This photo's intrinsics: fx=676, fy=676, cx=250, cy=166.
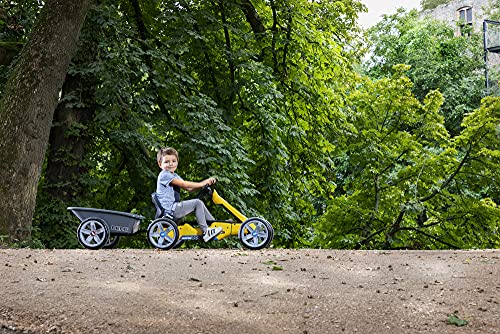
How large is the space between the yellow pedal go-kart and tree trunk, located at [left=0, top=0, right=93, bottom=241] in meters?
2.17

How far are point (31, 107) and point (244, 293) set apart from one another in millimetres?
5149

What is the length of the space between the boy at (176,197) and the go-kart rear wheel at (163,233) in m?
0.14

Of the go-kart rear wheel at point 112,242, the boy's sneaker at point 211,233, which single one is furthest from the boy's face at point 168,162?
the go-kart rear wheel at point 112,242

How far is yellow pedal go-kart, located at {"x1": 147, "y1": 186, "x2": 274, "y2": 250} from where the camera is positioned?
7793mm

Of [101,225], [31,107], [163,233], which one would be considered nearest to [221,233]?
[163,233]

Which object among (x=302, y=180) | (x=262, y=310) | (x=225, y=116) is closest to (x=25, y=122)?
(x=225, y=116)

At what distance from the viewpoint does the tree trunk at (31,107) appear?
8.87 metres

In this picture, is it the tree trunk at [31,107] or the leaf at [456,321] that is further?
the tree trunk at [31,107]

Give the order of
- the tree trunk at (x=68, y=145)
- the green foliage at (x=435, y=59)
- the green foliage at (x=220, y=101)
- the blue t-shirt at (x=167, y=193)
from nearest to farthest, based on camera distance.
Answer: the blue t-shirt at (x=167, y=193) → the green foliage at (x=220, y=101) → the tree trunk at (x=68, y=145) → the green foliage at (x=435, y=59)

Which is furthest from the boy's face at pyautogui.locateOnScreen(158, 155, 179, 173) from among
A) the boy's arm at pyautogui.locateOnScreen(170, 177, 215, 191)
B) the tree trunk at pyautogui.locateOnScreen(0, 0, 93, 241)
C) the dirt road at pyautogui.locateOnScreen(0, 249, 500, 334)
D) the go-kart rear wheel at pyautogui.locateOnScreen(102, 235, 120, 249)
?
the tree trunk at pyautogui.locateOnScreen(0, 0, 93, 241)

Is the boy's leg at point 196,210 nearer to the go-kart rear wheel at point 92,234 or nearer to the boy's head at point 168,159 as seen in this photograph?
the boy's head at point 168,159

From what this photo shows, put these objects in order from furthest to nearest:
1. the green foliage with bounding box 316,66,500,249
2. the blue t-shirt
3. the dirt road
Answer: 1. the green foliage with bounding box 316,66,500,249
2. the blue t-shirt
3. the dirt road

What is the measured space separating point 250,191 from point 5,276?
611 centimetres

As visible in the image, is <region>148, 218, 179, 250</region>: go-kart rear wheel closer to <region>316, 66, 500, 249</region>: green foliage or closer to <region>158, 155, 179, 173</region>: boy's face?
<region>158, 155, 179, 173</region>: boy's face
